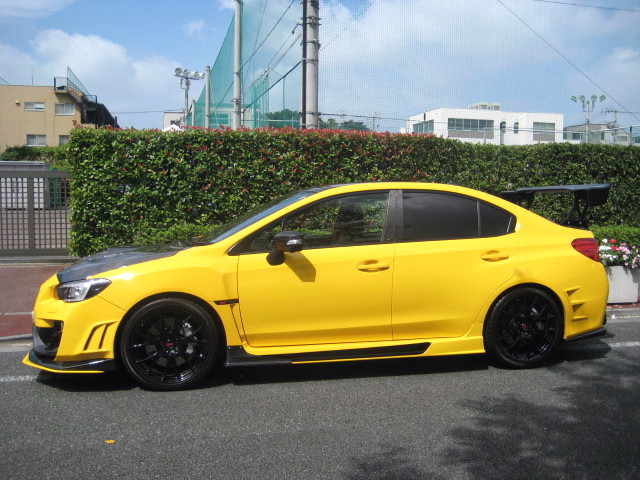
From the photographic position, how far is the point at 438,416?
4.14 metres

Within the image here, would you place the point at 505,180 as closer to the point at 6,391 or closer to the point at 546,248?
the point at 546,248

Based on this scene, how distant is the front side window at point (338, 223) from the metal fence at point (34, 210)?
7.18 meters

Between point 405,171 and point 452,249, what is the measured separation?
572 cm

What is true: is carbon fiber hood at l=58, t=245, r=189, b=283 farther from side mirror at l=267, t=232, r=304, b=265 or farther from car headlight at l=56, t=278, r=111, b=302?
side mirror at l=267, t=232, r=304, b=265

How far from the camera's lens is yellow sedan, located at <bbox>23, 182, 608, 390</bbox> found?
14.6 ft

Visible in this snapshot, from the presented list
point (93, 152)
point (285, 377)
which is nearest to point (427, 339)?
point (285, 377)

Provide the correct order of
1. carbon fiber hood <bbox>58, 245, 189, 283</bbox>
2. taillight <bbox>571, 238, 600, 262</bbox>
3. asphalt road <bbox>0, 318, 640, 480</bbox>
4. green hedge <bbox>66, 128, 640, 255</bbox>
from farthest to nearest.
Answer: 1. green hedge <bbox>66, 128, 640, 255</bbox>
2. taillight <bbox>571, 238, 600, 262</bbox>
3. carbon fiber hood <bbox>58, 245, 189, 283</bbox>
4. asphalt road <bbox>0, 318, 640, 480</bbox>

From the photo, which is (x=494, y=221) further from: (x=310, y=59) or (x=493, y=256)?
(x=310, y=59)

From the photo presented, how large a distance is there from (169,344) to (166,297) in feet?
1.16

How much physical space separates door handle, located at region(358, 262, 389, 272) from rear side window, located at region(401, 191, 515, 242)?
31 cm

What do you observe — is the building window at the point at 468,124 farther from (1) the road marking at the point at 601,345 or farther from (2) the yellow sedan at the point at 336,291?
(2) the yellow sedan at the point at 336,291

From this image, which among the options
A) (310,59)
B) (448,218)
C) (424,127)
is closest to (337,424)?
(448,218)

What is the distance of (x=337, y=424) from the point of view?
13.1 feet

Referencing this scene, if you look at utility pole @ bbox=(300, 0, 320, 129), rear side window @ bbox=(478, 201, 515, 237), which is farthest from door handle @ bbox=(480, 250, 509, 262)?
utility pole @ bbox=(300, 0, 320, 129)
